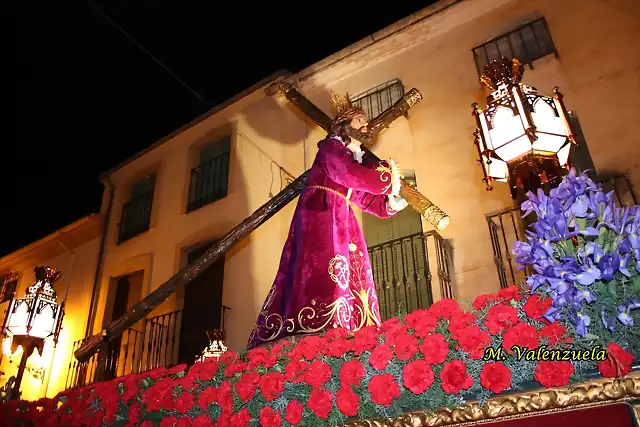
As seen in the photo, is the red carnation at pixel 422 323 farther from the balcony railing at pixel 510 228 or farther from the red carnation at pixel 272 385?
the balcony railing at pixel 510 228

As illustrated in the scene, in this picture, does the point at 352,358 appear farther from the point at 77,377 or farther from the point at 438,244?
the point at 77,377

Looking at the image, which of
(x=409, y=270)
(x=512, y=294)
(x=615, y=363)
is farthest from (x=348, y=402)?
(x=409, y=270)

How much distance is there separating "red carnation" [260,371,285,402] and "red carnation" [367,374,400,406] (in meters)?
0.57

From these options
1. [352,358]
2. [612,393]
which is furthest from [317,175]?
[612,393]

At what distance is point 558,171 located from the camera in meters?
3.78

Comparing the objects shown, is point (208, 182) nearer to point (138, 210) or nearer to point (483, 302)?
point (138, 210)

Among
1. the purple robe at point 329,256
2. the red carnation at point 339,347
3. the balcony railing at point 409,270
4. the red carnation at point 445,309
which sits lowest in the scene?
the red carnation at point 339,347

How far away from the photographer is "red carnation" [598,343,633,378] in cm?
210

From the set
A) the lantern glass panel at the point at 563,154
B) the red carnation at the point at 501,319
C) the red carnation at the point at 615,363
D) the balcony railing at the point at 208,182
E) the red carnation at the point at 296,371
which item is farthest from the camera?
the balcony railing at the point at 208,182

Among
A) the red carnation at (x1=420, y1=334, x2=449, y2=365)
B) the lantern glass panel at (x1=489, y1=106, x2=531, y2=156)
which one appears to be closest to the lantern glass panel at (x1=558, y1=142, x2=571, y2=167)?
the lantern glass panel at (x1=489, y1=106, x2=531, y2=156)

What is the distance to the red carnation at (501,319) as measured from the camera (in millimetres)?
2449

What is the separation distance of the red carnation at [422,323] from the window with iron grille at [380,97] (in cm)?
623

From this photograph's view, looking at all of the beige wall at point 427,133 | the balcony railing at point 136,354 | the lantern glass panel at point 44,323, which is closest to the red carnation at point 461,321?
the beige wall at point 427,133

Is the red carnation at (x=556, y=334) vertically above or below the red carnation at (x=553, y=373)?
above
